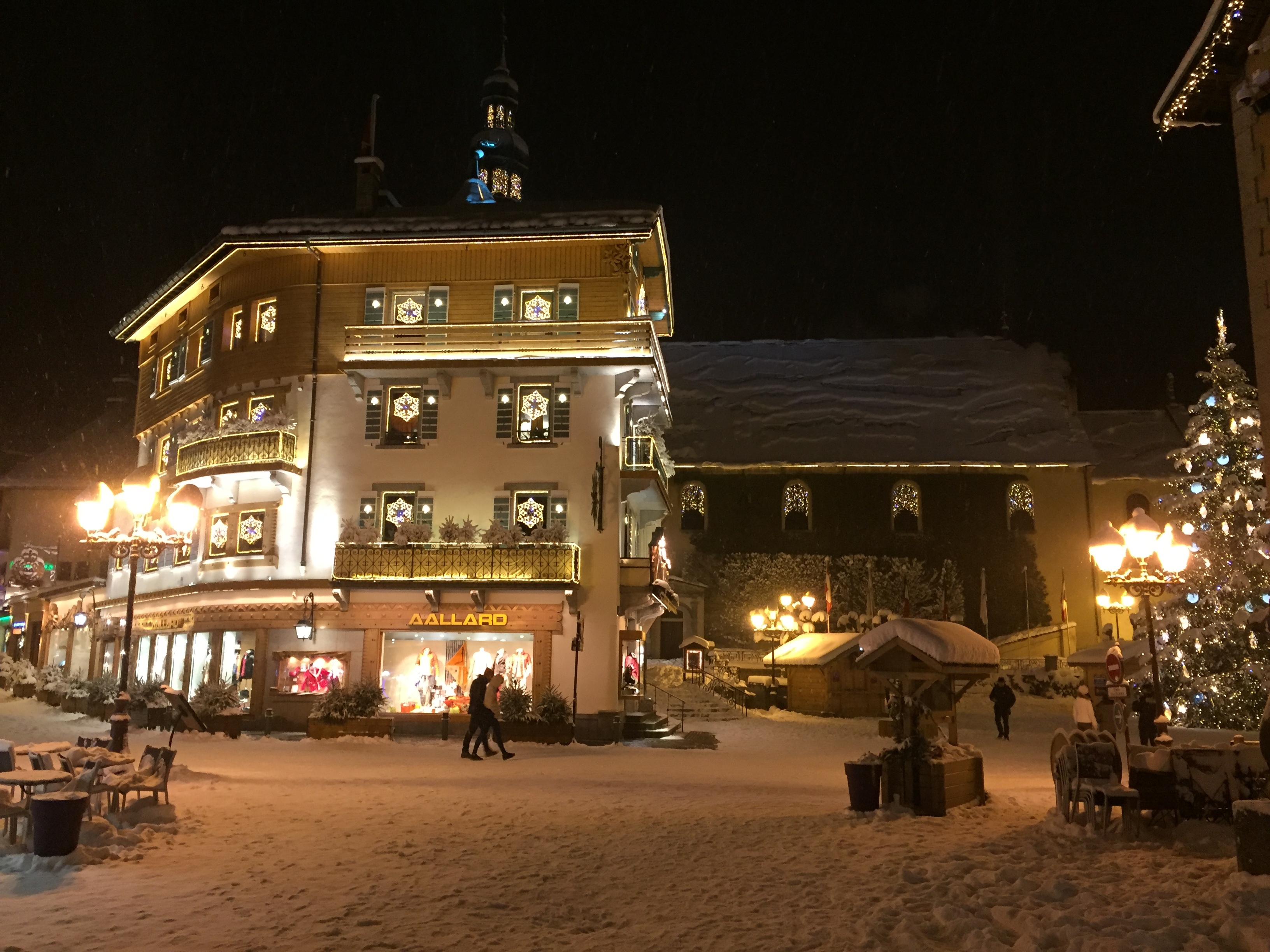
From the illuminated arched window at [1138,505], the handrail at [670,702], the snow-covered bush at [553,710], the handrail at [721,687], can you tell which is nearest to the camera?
the illuminated arched window at [1138,505]

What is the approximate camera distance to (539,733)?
24938 mm

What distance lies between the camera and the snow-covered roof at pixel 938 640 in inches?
603

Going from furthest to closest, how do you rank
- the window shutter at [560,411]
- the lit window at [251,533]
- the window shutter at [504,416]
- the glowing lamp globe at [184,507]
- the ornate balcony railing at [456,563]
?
the lit window at [251,533] < the window shutter at [504,416] < the window shutter at [560,411] < the ornate balcony railing at [456,563] < the glowing lamp globe at [184,507]

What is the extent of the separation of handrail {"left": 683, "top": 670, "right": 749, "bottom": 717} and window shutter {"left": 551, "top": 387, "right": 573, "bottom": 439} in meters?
12.1

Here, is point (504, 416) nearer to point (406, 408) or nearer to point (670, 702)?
point (406, 408)

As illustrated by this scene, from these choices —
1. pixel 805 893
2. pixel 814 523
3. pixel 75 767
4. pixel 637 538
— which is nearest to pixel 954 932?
pixel 805 893

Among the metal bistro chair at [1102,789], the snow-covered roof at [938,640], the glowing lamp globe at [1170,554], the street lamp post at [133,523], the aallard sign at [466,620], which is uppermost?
the street lamp post at [133,523]

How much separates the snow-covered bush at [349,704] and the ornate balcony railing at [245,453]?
697 cm

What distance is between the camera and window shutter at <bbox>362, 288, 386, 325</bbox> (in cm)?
2970

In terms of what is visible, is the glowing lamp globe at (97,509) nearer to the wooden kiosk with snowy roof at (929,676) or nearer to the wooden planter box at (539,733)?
the wooden planter box at (539,733)

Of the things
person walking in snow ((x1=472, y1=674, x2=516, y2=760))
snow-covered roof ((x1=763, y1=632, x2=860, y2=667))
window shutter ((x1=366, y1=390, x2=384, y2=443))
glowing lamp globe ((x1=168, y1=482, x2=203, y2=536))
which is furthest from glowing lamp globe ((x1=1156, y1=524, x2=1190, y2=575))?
window shutter ((x1=366, y1=390, x2=384, y2=443))

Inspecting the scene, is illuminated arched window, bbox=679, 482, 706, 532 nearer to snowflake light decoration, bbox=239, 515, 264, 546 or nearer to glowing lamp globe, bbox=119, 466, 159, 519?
snowflake light decoration, bbox=239, 515, 264, 546

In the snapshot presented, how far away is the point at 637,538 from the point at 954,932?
2716cm

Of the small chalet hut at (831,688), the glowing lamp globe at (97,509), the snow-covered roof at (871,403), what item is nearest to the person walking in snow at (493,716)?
the glowing lamp globe at (97,509)
